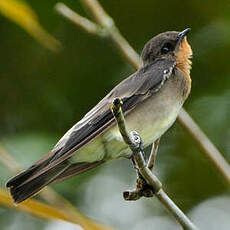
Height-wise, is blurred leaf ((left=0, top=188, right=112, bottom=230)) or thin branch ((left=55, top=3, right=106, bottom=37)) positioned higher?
thin branch ((left=55, top=3, right=106, bottom=37))

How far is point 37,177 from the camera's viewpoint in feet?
11.2

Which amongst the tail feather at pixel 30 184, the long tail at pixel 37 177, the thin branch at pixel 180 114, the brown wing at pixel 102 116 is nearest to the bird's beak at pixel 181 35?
the brown wing at pixel 102 116

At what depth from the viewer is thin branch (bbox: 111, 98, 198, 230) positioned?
2602 millimetres

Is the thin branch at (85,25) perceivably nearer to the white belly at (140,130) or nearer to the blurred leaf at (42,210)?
the white belly at (140,130)

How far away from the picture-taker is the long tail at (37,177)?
3.29 metres

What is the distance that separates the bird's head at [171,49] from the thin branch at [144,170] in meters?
1.07

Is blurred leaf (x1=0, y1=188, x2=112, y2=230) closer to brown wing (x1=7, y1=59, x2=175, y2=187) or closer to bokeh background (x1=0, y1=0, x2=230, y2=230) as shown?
brown wing (x1=7, y1=59, x2=175, y2=187)

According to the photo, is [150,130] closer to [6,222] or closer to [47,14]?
[47,14]

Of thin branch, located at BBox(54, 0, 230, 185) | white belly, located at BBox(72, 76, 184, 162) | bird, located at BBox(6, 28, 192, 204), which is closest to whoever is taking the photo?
thin branch, located at BBox(54, 0, 230, 185)

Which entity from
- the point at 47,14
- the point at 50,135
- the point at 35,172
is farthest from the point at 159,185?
the point at 47,14

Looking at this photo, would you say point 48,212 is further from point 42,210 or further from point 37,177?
point 37,177

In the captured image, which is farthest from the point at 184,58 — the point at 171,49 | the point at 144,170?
the point at 144,170

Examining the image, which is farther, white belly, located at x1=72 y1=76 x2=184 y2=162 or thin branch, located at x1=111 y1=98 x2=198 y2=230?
white belly, located at x1=72 y1=76 x2=184 y2=162

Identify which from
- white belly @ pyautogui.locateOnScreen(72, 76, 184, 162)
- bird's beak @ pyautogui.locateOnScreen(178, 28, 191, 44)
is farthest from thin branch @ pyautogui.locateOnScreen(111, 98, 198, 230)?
bird's beak @ pyautogui.locateOnScreen(178, 28, 191, 44)
